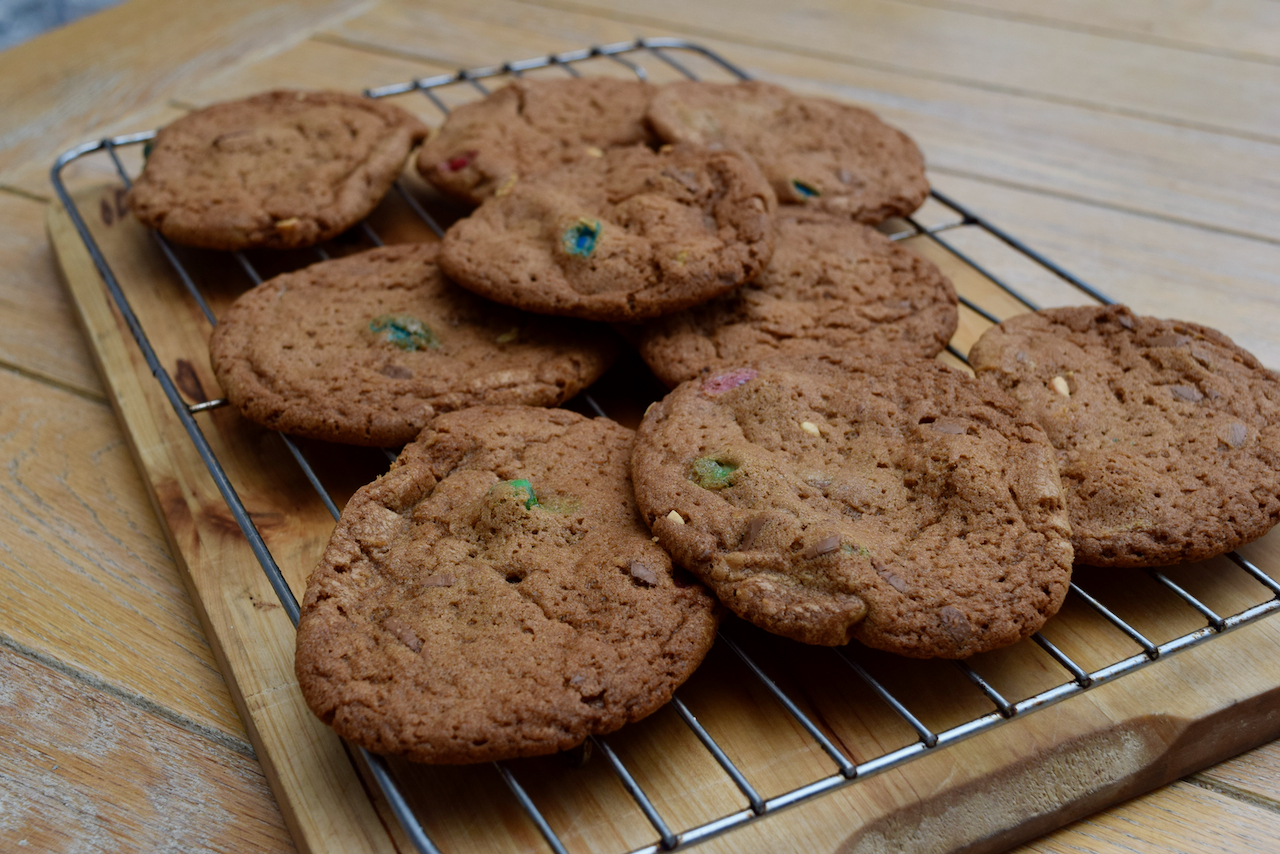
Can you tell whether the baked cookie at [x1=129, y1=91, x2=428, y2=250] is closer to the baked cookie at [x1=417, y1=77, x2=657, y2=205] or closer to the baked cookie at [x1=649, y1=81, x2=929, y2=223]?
the baked cookie at [x1=417, y1=77, x2=657, y2=205]

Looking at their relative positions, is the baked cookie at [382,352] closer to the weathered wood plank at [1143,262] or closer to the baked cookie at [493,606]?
the baked cookie at [493,606]

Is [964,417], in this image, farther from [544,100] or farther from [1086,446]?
[544,100]

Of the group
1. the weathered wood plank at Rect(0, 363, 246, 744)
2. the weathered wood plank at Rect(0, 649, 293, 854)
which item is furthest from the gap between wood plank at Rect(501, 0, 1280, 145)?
the weathered wood plank at Rect(0, 649, 293, 854)

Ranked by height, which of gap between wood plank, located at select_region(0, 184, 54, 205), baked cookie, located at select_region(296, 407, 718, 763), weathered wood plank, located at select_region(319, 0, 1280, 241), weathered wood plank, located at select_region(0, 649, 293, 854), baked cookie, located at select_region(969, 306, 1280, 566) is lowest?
weathered wood plank, located at select_region(0, 649, 293, 854)

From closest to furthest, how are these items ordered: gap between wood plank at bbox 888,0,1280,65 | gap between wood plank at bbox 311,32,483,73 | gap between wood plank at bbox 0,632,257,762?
gap between wood plank at bbox 0,632,257,762 → gap between wood plank at bbox 311,32,483,73 → gap between wood plank at bbox 888,0,1280,65

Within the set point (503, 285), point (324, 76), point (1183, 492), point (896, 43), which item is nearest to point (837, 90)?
point (896, 43)

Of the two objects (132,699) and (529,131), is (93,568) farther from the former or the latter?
(529,131)
